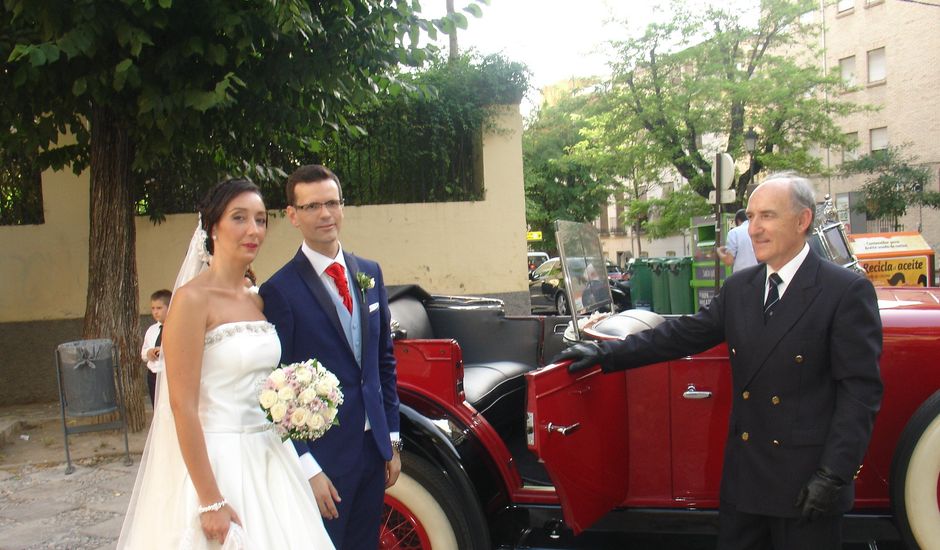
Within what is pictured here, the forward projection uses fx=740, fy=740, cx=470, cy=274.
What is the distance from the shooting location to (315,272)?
2496mm

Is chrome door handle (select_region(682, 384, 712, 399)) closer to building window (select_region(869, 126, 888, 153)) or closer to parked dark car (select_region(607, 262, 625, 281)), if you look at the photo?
parked dark car (select_region(607, 262, 625, 281))

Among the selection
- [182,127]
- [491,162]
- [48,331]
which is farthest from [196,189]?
[491,162]

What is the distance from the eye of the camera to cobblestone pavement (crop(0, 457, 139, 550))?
4.54 metres

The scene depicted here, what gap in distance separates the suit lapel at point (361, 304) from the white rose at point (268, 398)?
1.37 ft

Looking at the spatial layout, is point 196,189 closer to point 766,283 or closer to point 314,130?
point 314,130

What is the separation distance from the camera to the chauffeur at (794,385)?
226cm

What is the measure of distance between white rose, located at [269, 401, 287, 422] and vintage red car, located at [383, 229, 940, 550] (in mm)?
1005

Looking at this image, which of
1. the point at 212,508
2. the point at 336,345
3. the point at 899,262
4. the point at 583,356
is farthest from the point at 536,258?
the point at 212,508

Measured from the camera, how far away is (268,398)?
7.16ft

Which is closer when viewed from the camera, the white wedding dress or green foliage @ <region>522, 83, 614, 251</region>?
the white wedding dress

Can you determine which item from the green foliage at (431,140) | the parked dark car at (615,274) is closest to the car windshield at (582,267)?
the green foliage at (431,140)

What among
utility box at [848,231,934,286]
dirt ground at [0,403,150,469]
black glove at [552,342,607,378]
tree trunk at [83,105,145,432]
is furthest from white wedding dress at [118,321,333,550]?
utility box at [848,231,934,286]

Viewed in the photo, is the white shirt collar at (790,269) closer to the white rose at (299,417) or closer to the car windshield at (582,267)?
the car windshield at (582,267)

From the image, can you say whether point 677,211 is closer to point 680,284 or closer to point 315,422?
point 680,284
